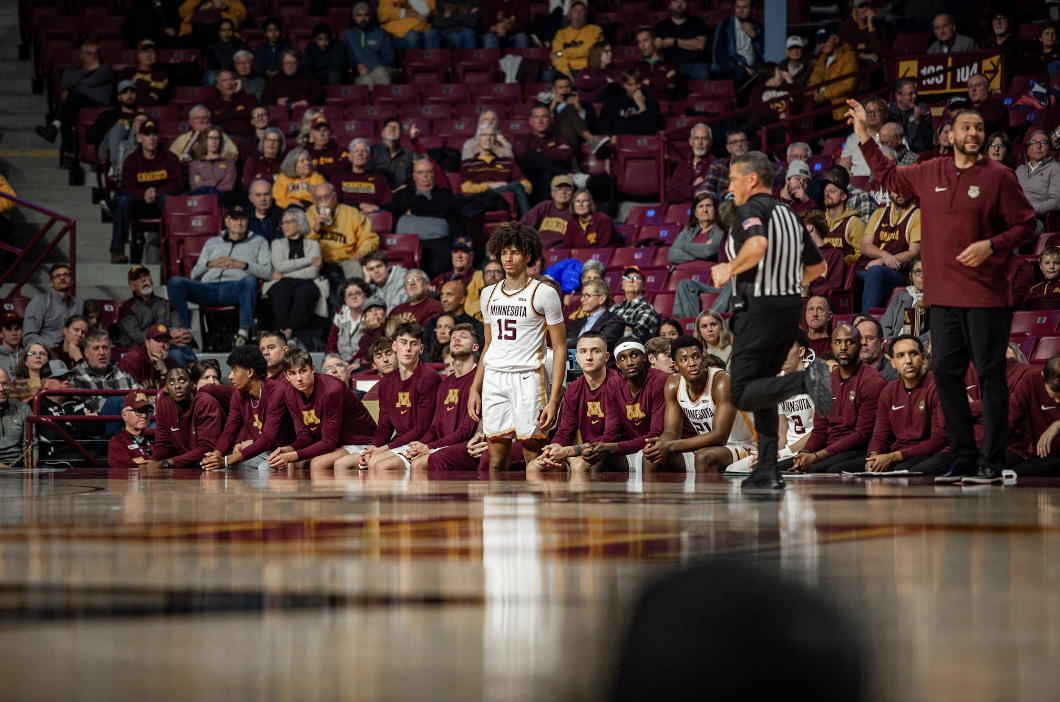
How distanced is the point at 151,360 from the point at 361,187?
10.8 feet

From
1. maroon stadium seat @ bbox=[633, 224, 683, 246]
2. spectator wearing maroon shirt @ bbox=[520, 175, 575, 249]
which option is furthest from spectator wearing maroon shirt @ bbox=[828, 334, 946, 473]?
spectator wearing maroon shirt @ bbox=[520, 175, 575, 249]

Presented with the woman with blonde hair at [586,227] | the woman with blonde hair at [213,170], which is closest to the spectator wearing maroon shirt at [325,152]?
the woman with blonde hair at [213,170]

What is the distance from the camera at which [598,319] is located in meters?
8.64

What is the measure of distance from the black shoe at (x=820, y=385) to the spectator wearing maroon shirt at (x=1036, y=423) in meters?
2.30

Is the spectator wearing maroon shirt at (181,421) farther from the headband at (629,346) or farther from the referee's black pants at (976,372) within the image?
the referee's black pants at (976,372)

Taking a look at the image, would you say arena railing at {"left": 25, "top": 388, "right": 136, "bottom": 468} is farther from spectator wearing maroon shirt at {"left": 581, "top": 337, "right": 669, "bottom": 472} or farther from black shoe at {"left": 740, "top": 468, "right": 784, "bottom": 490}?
black shoe at {"left": 740, "top": 468, "right": 784, "bottom": 490}

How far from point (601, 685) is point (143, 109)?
46.6 feet

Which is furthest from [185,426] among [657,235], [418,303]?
[657,235]

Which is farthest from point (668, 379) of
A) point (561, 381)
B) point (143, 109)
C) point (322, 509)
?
point (143, 109)

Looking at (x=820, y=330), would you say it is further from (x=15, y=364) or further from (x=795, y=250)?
(x=15, y=364)

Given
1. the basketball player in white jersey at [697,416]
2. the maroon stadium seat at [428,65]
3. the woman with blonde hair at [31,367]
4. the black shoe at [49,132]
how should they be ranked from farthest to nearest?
1. the maroon stadium seat at [428,65]
2. the black shoe at [49,132]
3. the woman with blonde hair at [31,367]
4. the basketball player in white jersey at [697,416]

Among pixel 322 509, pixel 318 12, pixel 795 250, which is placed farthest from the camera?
pixel 318 12

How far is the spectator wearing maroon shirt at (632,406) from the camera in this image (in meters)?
7.02

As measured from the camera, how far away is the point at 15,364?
991cm
